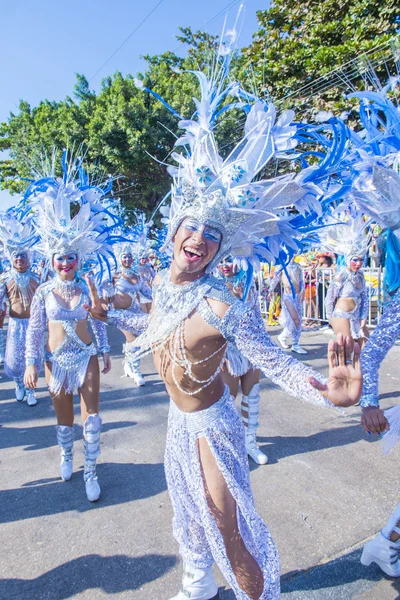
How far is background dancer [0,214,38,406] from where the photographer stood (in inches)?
228

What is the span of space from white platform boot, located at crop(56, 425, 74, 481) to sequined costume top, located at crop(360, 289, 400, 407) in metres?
2.45

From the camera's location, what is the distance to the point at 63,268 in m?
3.51

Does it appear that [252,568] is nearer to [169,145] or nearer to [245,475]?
[245,475]

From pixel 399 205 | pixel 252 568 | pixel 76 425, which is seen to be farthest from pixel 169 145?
pixel 252 568

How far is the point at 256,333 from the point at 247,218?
57 centimetres

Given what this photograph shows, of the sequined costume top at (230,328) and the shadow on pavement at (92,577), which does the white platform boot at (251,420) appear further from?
the sequined costume top at (230,328)

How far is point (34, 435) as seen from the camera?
4660mm

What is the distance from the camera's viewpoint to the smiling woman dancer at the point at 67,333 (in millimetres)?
3408

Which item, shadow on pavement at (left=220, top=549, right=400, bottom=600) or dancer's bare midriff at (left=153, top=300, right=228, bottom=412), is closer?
dancer's bare midriff at (left=153, top=300, right=228, bottom=412)

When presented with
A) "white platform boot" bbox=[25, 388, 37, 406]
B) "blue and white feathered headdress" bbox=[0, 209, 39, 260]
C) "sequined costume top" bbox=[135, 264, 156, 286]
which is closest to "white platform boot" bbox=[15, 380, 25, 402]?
"white platform boot" bbox=[25, 388, 37, 406]

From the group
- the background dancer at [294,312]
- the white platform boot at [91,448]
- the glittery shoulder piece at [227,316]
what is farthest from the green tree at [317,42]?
the glittery shoulder piece at [227,316]

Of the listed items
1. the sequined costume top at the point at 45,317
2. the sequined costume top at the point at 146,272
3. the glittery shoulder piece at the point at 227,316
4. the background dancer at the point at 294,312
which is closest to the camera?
the glittery shoulder piece at the point at 227,316

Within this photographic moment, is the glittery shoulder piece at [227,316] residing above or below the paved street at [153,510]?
above

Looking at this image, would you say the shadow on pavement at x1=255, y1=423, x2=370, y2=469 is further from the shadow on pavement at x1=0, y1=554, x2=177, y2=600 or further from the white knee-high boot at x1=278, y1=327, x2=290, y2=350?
the white knee-high boot at x1=278, y1=327, x2=290, y2=350
